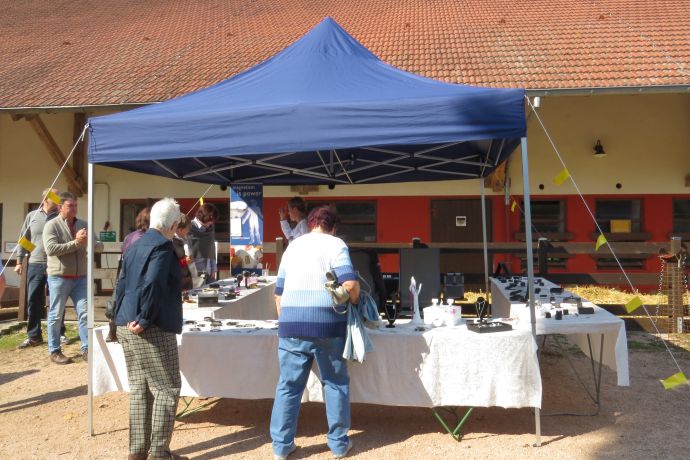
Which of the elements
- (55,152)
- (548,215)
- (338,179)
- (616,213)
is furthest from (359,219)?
(55,152)

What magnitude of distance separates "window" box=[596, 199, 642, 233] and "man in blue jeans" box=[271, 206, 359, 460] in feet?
27.9

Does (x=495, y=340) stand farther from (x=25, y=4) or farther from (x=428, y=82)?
(x=25, y=4)

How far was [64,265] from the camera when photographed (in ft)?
17.0

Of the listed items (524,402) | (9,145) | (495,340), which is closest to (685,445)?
(524,402)

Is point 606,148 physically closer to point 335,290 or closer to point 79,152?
point 335,290

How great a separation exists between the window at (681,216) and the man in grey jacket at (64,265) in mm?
9531

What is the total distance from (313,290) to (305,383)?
1.73ft

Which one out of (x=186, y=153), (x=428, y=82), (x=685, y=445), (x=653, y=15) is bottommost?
(x=685, y=445)

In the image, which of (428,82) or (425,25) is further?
(425,25)

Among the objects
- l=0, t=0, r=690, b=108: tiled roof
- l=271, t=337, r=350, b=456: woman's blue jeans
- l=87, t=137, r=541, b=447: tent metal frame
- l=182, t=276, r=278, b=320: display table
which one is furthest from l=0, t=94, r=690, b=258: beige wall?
l=271, t=337, r=350, b=456: woman's blue jeans

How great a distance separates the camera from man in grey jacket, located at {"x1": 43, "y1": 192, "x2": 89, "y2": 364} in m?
5.03

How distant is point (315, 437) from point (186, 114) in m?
2.11

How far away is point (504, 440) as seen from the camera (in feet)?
11.2

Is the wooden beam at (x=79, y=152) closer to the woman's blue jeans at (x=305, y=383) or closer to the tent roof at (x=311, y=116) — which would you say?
the tent roof at (x=311, y=116)
